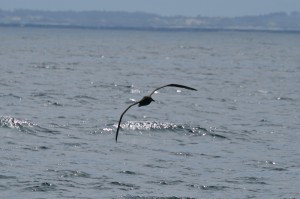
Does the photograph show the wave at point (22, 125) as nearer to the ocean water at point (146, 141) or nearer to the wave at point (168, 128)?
the ocean water at point (146, 141)

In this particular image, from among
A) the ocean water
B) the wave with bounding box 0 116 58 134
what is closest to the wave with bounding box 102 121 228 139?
the ocean water

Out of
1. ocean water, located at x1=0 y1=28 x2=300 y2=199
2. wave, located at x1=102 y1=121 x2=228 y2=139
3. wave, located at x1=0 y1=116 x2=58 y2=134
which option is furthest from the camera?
wave, located at x1=102 y1=121 x2=228 y2=139

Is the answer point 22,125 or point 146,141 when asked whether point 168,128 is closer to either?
point 146,141

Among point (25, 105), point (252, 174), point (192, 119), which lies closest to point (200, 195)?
point (252, 174)

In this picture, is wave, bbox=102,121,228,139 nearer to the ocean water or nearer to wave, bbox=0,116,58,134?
the ocean water

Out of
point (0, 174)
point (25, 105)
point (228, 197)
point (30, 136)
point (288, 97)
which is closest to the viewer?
point (228, 197)

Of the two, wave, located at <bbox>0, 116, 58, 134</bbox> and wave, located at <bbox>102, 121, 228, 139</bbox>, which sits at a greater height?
wave, located at <bbox>102, 121, 228, 139</bbox>

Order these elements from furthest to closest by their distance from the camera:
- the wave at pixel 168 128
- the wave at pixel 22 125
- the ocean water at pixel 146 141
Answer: the wave at pixel 168 128, the wave at pixel 22 125, the ocean water at pixel 146 141

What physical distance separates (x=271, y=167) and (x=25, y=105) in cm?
1805

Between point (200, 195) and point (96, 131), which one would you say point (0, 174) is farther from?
point (96, 131)

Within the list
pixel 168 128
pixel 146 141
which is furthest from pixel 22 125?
pixel 168 128

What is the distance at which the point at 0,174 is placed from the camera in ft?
93.9

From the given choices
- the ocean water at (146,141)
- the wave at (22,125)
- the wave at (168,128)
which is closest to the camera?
the ocean water at (146,141)

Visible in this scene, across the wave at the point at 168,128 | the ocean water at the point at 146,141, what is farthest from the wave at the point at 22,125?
the wave at the point at 168,128
